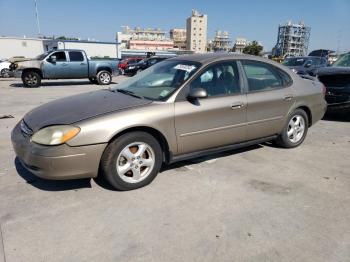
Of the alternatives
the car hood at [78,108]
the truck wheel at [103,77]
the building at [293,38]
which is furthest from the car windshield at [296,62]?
the building at [293,38]

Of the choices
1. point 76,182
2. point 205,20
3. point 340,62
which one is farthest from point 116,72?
point 205,20

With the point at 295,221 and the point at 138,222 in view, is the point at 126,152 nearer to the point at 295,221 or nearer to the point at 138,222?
the point at 138,222

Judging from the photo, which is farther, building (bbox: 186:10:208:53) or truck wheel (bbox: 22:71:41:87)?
building (bbox: 186:10:208:53)

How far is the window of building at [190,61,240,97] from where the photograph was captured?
13.4 feet

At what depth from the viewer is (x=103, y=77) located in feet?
54.8

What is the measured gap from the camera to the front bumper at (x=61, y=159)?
3.20 meters

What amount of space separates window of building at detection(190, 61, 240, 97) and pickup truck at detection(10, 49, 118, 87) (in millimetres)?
12878

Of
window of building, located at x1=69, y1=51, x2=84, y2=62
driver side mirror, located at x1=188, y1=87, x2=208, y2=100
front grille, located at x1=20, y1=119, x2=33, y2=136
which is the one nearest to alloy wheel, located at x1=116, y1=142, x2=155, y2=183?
driver side mirror, located at x1=188, y1=87, x2=208, y2=100

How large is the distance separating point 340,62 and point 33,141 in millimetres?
9413

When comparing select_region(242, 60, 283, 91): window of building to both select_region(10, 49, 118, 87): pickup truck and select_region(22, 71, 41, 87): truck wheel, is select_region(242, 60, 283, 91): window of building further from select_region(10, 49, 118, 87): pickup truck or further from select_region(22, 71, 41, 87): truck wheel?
select_region(22, 71, 41, 87): truck wheel

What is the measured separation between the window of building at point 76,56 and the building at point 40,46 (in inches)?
1309

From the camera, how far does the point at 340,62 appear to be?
384 inches

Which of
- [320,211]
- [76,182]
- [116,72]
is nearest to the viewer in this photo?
[320,211]

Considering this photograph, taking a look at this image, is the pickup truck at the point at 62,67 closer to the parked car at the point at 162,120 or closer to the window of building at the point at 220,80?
the parked car at the point at 162,120
